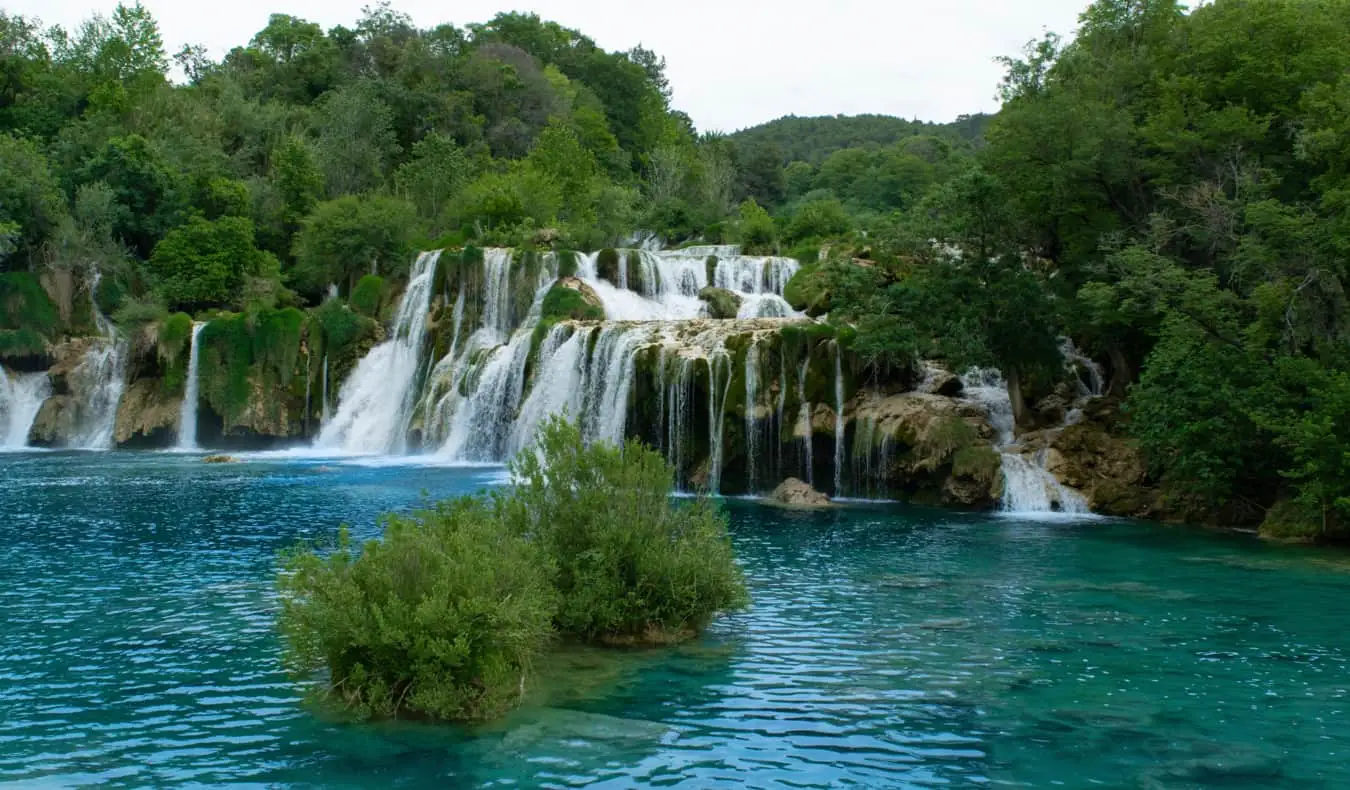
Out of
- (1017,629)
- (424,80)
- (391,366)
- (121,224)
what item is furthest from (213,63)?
(1017,629)

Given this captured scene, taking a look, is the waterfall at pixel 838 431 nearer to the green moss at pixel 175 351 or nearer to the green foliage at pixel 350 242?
the green foliage at pixel 350 242

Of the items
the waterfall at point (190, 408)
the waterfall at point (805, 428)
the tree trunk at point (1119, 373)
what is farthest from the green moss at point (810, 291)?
the waterfall at point (190, 408)

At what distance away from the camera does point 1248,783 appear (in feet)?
30.1

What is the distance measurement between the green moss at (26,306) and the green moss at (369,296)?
1101 cm

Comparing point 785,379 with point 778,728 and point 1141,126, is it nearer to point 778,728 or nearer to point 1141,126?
point 1141,126

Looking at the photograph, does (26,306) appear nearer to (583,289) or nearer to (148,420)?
(148,420)

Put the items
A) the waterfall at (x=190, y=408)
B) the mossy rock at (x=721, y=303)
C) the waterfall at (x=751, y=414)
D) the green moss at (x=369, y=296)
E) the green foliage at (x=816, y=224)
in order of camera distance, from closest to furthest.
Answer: the waterfall at (x=751, y=414) → the mossy rock at (x=721, y=303) → the waterfall at (x=190, y=408) → the green moss at (x=369, y=296) → the green foliage at (x=816, y=224)

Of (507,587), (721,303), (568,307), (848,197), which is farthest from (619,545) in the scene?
(848,197)

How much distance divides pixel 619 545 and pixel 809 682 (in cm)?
262

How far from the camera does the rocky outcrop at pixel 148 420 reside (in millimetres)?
40875

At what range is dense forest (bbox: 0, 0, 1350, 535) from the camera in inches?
894

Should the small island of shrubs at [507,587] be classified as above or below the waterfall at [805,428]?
below

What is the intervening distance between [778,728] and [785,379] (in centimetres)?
1844

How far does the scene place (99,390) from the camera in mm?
41938
